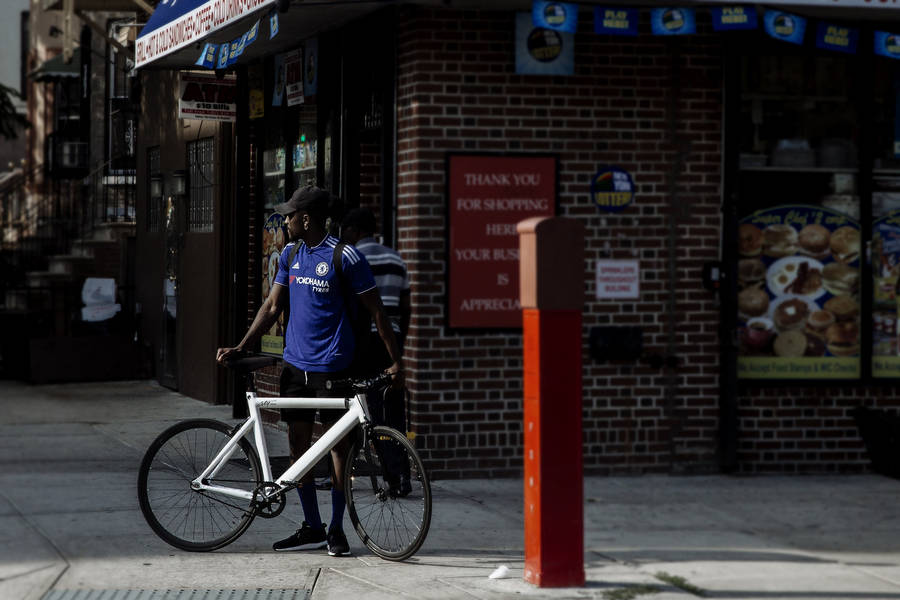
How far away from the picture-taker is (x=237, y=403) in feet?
45.4

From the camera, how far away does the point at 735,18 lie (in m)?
9.89

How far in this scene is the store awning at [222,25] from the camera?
1054cm

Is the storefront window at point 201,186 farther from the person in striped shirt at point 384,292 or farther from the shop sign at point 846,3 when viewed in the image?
the shop sign at point 846,3

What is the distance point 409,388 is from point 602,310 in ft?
4.82

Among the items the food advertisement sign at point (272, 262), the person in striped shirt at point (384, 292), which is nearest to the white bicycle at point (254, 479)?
the person in striped shirt at point (384, 292)

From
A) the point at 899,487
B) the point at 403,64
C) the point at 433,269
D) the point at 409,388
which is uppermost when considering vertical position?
the point at 403,64

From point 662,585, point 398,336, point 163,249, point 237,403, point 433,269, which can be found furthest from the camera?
point 163,249

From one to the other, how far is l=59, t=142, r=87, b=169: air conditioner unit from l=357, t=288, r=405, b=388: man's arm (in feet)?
55.7

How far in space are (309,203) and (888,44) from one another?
471cm

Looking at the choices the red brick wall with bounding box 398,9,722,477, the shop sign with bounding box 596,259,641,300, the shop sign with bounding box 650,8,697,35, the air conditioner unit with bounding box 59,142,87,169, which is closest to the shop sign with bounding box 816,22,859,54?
the red brick wall with bounding box 398,9,722,477

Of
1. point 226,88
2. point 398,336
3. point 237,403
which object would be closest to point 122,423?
point 237,403

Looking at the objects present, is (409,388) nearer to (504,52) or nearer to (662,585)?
(504,52)

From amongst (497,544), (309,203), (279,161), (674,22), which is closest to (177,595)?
(497,544)

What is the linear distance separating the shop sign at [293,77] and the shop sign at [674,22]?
3699 mm
